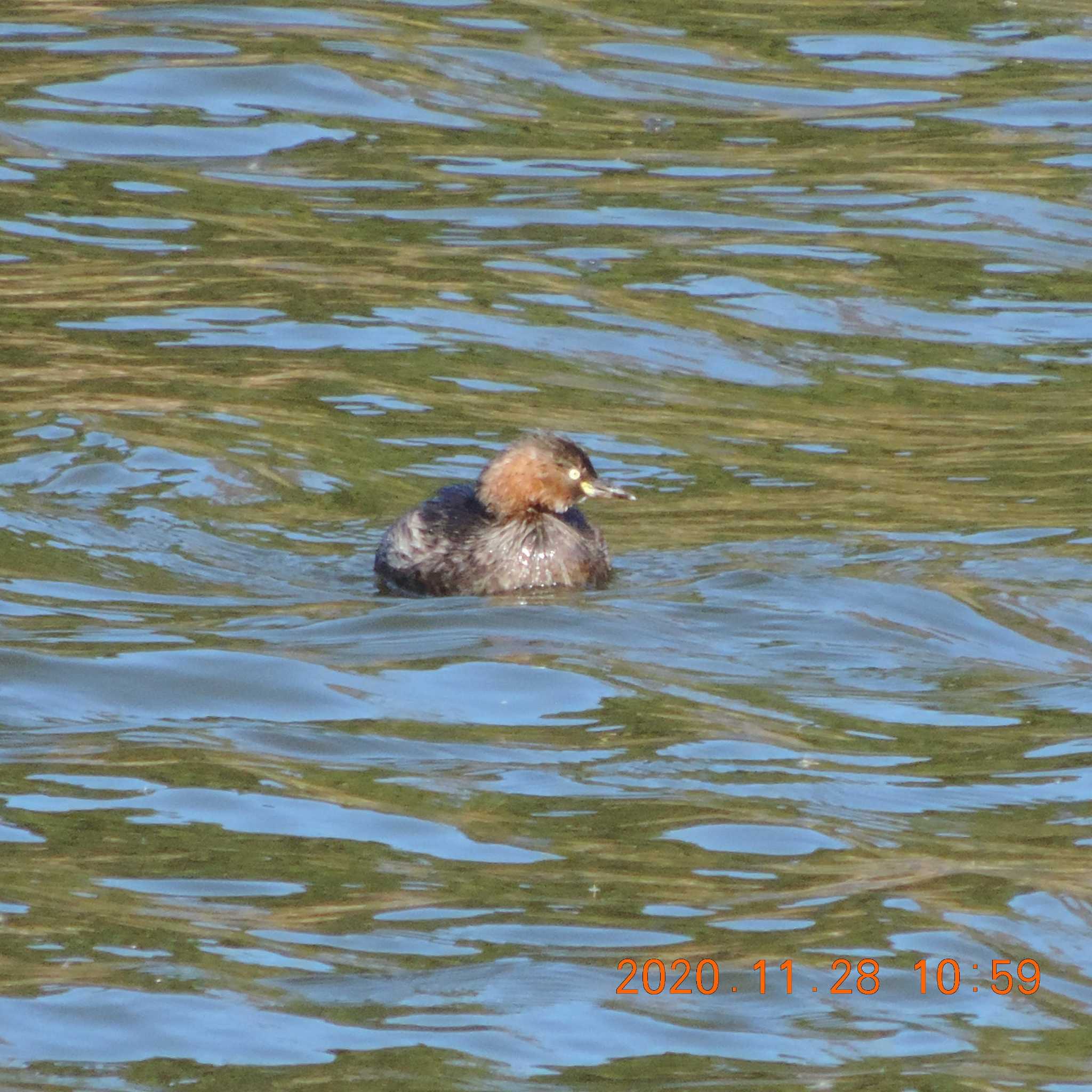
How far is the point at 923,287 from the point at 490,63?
4.14 metres

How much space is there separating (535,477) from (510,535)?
286 millimetres

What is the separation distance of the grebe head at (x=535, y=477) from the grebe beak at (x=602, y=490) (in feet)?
0.15

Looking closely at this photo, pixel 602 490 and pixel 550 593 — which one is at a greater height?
pixel 602 490

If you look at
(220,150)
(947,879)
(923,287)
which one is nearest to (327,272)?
(220,150)

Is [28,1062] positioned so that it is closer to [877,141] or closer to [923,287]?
[923,287]

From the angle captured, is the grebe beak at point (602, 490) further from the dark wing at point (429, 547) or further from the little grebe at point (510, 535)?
the dark wing at point (429, 547)

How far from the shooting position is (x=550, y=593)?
8.91 meters

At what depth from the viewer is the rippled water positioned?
17.7 feet
